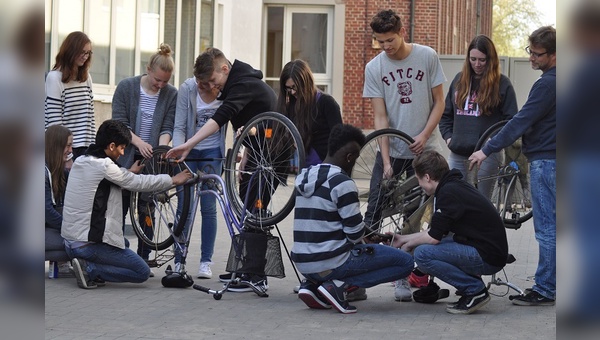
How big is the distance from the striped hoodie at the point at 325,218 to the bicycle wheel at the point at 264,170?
0.41 meters

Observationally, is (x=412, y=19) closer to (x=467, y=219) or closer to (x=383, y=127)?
(x=383, y=127)

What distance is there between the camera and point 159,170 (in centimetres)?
803

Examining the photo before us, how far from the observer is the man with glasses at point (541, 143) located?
264 inches

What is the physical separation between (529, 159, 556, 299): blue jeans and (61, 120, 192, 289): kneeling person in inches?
109

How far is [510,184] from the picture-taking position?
7605 mm

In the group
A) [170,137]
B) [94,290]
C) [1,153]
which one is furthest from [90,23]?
[1,153]

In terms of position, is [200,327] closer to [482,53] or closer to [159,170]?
A: [159,170]

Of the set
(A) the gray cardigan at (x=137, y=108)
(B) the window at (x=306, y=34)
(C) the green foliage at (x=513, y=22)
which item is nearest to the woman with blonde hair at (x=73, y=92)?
(A) the gray cardigan at (x=137, y=108)

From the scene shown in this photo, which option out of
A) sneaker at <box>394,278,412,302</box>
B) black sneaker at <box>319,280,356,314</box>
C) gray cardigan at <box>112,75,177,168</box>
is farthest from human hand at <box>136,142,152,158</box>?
sneaker at <box>394,278,412,302</box>

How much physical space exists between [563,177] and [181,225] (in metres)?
6.53

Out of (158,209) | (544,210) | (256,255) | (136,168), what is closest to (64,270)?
(158,209)

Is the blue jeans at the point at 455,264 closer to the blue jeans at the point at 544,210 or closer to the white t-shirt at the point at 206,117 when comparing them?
the blue jeans at the point at 544,210

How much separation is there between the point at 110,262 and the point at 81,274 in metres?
0.25

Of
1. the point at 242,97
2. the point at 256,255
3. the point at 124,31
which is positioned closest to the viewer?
the point at 256,255
